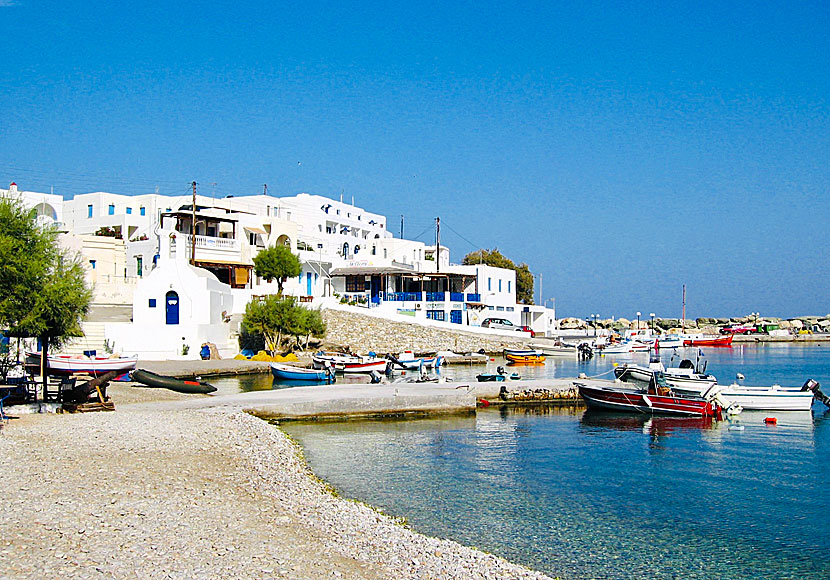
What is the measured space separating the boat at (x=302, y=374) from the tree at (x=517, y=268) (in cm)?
6091

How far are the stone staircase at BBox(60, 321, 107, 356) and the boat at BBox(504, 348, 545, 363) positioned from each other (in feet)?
94.2

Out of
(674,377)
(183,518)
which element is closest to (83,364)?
(183,518)

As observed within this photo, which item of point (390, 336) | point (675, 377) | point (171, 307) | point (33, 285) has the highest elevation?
point (33, 285)

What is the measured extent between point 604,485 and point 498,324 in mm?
53227

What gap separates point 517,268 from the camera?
10262 cm

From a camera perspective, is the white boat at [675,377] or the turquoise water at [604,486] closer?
the turquoise water at [604,486]

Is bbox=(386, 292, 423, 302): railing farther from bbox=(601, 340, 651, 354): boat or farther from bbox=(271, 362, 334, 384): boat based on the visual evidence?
bbox=(271, 362, 334, 384): boat

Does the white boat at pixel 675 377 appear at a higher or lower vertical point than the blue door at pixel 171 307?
lower

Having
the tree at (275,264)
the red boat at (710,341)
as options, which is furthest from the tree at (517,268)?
the tree at (275,264)

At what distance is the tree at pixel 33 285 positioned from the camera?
25.2 meters

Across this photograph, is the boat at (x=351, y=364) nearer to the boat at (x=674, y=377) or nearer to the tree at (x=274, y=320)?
the tree at (x=274, y=320)

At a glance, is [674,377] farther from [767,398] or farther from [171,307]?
[171,307]

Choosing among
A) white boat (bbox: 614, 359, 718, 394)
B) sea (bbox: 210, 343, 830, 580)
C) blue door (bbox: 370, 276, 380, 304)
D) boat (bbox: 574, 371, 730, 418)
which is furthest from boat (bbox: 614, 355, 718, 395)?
blue door (bbox: 370, 276, 380, 304)

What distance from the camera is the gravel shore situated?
10.1 metres
